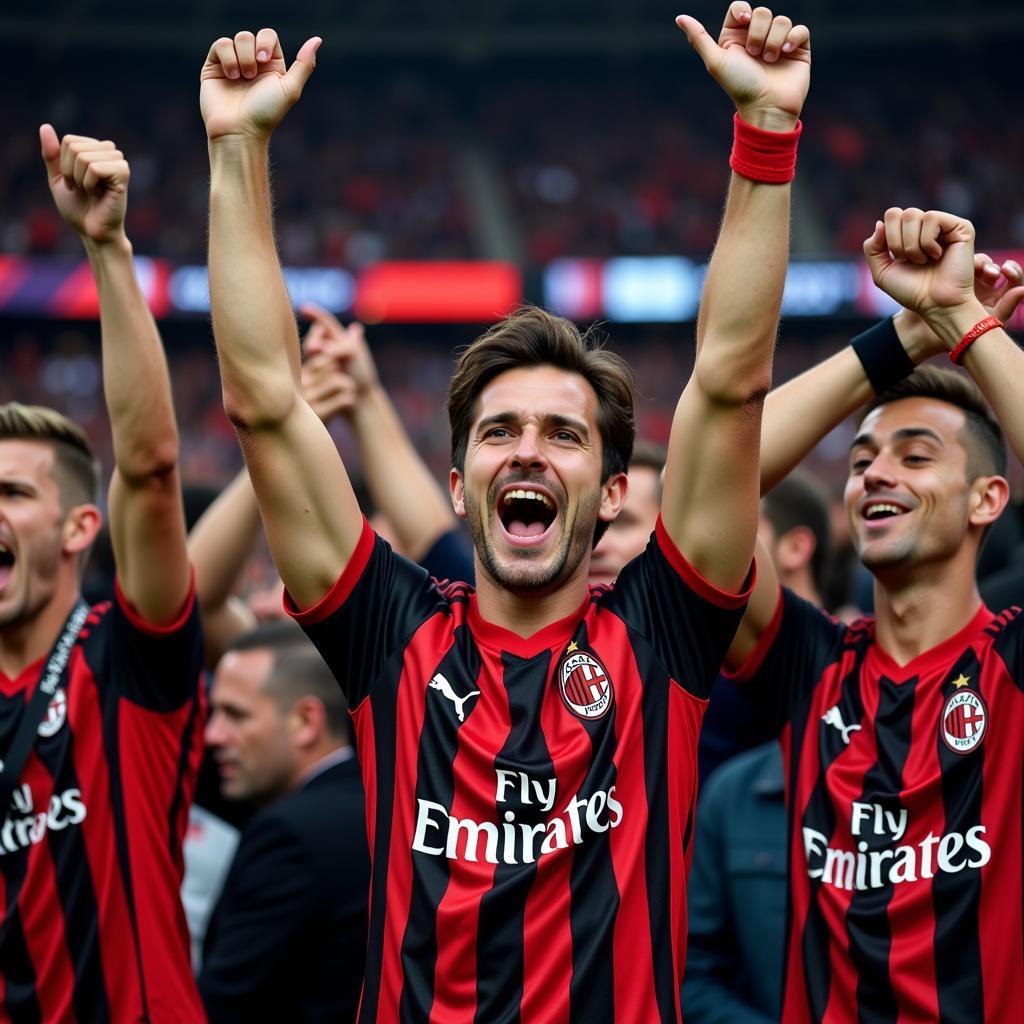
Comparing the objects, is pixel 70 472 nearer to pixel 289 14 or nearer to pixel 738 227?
Result: pixel 738 227

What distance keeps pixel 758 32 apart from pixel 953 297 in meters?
0.69

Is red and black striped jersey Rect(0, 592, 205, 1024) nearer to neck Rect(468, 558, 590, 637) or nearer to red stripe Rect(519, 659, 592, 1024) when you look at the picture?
neck Rect(468, 558, 590, 637)

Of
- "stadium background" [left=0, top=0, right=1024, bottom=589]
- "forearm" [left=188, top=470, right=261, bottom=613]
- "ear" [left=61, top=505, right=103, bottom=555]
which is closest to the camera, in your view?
"ear" [left=61, top=505, right=103, bottom=555]

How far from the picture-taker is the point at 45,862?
3.08m

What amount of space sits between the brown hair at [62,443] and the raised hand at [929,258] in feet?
6.54

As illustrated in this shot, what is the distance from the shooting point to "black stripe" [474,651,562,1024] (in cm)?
235

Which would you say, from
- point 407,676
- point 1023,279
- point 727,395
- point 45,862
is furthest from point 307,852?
point 1023,279

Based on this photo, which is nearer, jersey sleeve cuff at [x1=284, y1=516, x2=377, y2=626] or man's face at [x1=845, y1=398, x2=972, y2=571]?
jersey sleeve cuff at [x1=284, y1=516, x2=377, y2=626]

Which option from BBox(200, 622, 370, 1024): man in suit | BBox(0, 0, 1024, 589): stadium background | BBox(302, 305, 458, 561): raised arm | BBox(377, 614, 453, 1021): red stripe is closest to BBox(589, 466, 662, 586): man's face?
BBox(302, 305, 458, 561): raised arm

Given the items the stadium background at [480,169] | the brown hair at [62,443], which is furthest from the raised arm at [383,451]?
the stadium background at [480,169]

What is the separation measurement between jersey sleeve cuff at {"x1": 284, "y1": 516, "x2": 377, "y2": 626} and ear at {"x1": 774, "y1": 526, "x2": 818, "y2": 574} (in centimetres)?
193

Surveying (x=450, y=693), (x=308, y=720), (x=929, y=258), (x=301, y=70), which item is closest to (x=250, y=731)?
(x=308, y=720)

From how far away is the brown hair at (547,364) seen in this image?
2.81 meters

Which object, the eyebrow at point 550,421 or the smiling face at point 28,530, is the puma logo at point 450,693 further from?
the smiling face at point 28,530
